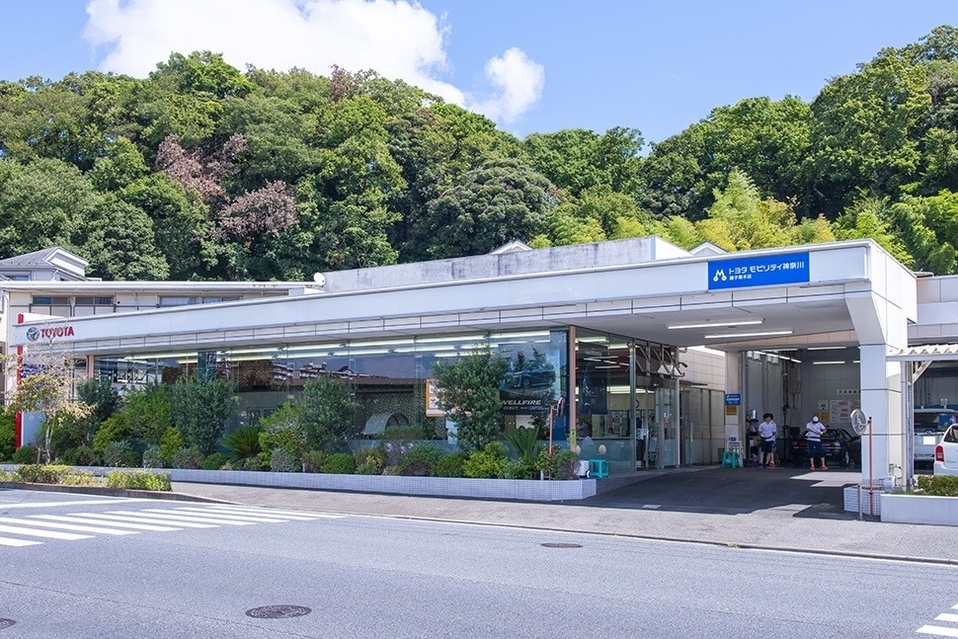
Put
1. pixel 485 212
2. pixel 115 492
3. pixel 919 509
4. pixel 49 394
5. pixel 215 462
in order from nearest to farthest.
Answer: pixel 919 509
pixel 115 492
pixel 215 462
pixel 49 394
pixel 485 212

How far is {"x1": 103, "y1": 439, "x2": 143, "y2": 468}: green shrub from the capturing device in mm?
29344

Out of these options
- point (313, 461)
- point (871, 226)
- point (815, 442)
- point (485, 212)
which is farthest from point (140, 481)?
point (871, 226)

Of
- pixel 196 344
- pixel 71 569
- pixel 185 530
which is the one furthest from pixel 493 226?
pixel 71 569

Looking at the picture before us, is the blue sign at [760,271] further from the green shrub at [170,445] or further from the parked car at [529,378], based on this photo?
the green shrub at [170,445]

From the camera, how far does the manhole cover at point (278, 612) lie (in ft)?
31.1

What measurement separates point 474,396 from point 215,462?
334 inches

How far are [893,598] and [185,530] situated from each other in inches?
425

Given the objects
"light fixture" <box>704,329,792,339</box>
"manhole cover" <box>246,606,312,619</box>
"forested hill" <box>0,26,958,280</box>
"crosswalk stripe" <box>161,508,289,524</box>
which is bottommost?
"crosswalk stripe" <box>161,508,289,524</box>

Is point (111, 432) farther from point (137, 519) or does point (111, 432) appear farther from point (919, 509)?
point (919, 509)

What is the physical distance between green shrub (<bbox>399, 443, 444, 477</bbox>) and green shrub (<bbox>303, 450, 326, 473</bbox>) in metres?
2.45

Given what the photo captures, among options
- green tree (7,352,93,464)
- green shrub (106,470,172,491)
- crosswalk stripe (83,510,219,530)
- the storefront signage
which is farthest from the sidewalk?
the storefront signage

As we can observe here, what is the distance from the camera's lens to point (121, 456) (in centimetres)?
2936

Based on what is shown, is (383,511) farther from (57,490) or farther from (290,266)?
(290,266)

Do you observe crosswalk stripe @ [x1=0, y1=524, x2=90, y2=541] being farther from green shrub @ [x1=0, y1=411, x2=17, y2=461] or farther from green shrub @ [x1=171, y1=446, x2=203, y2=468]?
green shrub @ [x1=0, y1=411, x2=17, y2=461]
